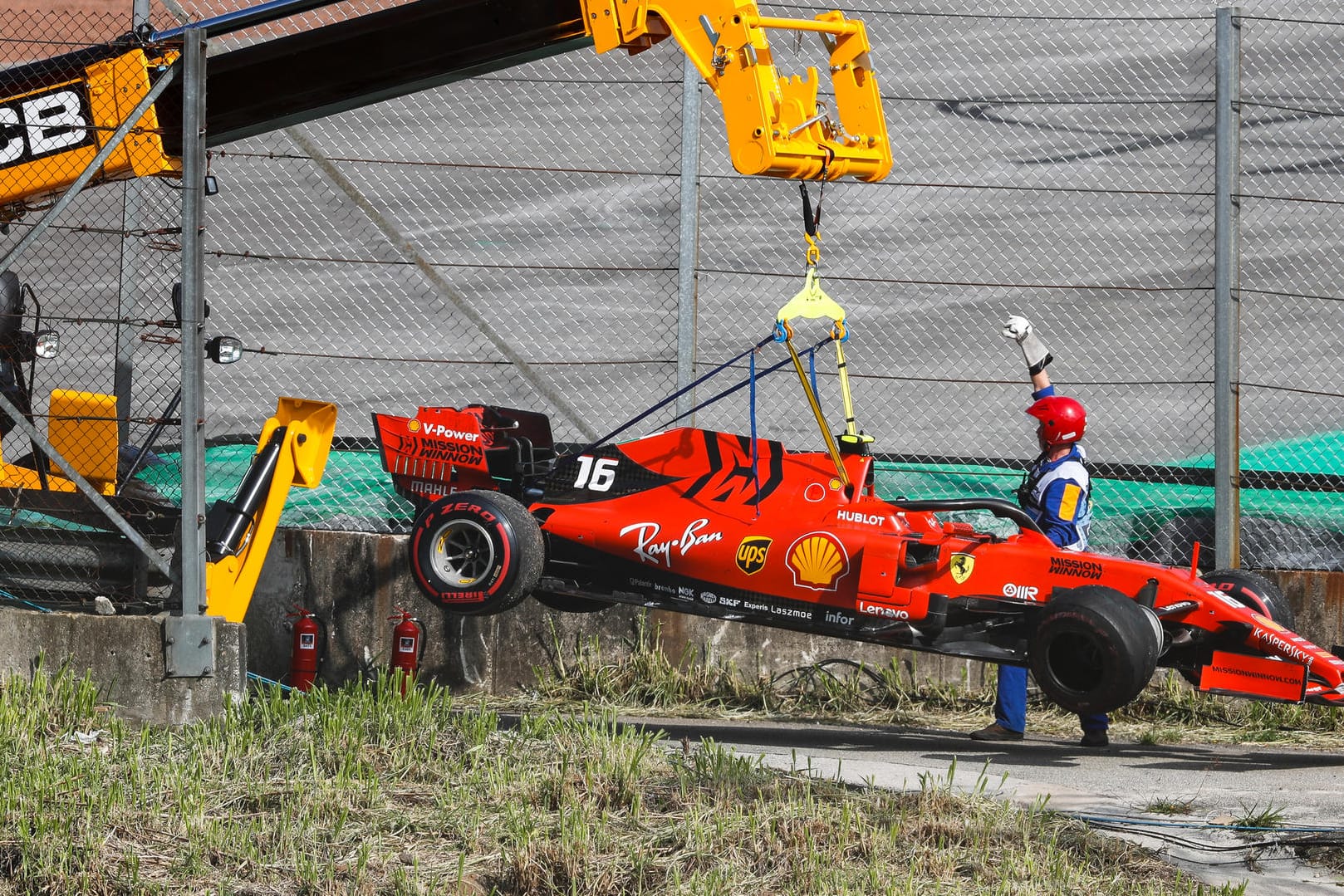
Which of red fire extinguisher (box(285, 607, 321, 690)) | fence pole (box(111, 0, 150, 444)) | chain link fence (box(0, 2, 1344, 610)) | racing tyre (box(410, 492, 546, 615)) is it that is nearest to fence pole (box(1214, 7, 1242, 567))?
chain link fence (box(0, 2, 1344, 610))

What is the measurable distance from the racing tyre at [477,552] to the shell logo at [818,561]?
4.30ft

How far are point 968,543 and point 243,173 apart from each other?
20.8 feet

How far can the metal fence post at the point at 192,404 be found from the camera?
24.3 ft

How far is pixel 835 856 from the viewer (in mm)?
5605

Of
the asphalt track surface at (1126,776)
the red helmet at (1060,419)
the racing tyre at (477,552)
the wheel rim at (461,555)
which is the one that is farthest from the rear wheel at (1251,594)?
the wheel rim at (461,555)

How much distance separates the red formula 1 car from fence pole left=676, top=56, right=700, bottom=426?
1.64 metres

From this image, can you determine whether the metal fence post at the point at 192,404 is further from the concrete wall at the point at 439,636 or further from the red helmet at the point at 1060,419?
the red helmet at the point at 1060,419

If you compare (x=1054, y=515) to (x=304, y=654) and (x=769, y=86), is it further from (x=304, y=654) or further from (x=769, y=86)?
(x=304, y=654)

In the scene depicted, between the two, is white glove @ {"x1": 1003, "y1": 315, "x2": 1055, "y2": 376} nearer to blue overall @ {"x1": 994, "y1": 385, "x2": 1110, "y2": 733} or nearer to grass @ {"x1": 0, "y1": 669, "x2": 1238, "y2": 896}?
blue overall @ {"x1": 994, "y1": 385, "x2": 1110, "y2": 733}

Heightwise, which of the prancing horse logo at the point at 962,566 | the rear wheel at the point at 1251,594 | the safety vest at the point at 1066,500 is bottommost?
the rear wheel at the point at 1251,594

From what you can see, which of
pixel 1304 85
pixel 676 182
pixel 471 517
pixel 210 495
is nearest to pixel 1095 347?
pixel 1304 85

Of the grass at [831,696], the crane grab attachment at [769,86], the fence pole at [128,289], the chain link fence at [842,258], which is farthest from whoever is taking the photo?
the chain link fence at [842,258]

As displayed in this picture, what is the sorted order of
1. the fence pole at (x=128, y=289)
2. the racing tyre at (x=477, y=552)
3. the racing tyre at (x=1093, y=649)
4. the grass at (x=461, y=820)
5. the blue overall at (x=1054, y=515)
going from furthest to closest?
1. the fence pole at (x=128, y=289)
2. the blue overall at (x=1054, y=515)
3. the racing tyre at (x=477, y=552)
4. the racing tyre at (x=1093, y=649)
5. the grass at (x=461, y=820)

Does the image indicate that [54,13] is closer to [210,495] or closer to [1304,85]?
[210,495]
